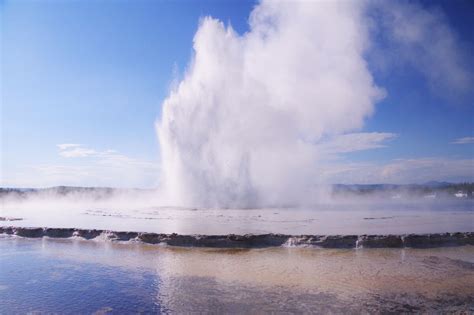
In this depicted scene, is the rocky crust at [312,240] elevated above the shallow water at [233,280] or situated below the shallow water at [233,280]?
above

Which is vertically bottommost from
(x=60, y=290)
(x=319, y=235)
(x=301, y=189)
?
(x=60, y=290)

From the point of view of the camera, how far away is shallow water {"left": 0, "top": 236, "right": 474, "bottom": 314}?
6.62 m

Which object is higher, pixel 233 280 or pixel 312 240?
pixel 312 240

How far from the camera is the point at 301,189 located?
1326 inches

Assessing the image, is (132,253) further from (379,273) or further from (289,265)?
(379,273)

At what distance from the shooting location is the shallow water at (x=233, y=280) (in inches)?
261

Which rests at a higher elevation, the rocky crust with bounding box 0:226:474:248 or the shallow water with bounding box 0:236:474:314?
the rocky crust with bounding box 0:226:474:248

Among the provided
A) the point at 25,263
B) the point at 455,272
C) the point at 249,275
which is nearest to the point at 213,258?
the point at 249,275

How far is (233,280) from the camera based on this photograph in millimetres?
8156

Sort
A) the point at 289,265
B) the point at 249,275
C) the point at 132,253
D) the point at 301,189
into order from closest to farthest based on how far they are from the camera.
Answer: the point at 249,275 < the point at 289,265 < the point at 132,253 < the point at 301,189

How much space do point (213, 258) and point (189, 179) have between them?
17.0 meters

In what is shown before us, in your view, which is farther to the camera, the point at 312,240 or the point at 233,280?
the point at 312,240

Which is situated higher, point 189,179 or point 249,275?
point 189,179

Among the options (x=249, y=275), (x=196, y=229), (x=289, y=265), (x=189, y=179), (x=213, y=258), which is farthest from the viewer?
(x=189, y=179)
